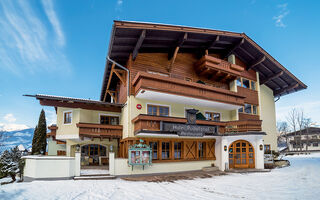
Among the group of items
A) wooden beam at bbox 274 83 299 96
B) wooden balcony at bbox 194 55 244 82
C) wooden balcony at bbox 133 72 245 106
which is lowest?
wooden balcony at bbox 133 72 245 106

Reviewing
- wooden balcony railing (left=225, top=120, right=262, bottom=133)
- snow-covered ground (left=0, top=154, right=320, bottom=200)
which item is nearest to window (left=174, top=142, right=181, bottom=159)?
wooden balcony railing (left=225, top=120, right=262, bottom=133)

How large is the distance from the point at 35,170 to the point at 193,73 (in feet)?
43.7

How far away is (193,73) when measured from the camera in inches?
725

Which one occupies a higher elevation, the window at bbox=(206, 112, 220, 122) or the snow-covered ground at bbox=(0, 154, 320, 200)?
the window at bbox=(206, 112, 220, 122)

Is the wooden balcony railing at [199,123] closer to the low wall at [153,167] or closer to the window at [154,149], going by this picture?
the window at [154,149]

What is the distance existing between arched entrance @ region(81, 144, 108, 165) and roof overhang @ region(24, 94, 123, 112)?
3.50 m

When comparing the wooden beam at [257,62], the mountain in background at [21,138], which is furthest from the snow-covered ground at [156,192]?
the mountain in background at [21,138]

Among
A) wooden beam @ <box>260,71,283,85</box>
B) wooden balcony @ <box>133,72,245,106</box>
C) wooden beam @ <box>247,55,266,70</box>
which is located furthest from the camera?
wooden beam @ <box>260,71,283,85</box>

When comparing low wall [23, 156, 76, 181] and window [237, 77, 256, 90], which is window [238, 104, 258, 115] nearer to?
window [237, 77, 256, 90]

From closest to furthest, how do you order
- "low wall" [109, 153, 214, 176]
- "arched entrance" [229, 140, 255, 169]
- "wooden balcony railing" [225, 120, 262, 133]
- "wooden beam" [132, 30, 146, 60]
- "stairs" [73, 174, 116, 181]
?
1. "stairs" [73, 174, 116, 181]
2. "low wall" [109, 153, 214, 176]
3. "wooden beam" [132, 30, 146, 60]
4. "wooden balcony railing" [225, 120, 262, 133]
5. "arched entrance" [229, 140, 255, 169]

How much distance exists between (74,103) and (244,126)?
1323 cm

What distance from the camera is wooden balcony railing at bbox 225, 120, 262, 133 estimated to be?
16.3 meters

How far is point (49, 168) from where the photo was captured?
11883mm

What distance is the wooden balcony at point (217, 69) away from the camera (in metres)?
17.6
